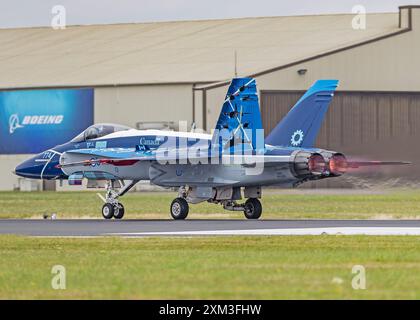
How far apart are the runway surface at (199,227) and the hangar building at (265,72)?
92.0 ft

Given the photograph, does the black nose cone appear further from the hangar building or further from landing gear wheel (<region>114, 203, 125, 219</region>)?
the hangar building

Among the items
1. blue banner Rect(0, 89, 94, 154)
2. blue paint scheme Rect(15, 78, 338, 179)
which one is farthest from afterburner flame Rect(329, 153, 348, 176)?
blue banner Rect(0, 89, 94, 154)

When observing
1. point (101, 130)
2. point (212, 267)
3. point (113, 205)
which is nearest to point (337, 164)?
point (113, 205)

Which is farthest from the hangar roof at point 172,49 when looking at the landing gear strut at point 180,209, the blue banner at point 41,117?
the landing gear strut at point 180,209

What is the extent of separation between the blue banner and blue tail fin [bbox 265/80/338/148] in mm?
35855

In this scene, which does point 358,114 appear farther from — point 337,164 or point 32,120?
point 337,164

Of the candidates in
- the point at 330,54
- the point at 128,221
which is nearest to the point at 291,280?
the point at 128,221

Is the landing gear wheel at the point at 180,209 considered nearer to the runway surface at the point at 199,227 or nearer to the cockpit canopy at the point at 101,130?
the runway surface at the point at 199,227

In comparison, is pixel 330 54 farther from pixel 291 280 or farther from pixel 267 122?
pixel 291 280

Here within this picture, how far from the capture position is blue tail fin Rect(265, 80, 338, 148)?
36.9m

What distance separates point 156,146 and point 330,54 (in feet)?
97.8

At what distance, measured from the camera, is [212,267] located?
68.0 ft

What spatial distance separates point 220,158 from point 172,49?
3948cm
